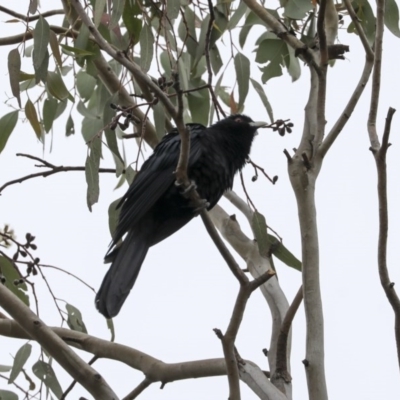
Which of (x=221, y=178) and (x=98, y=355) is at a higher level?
(x=221, y=178)

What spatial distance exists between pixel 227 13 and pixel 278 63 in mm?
342

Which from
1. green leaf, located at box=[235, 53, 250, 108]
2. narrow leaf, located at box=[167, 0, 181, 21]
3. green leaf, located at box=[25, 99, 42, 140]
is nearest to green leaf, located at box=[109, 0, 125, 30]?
narrow leaf, located at box=[167, 0, 181, 21]

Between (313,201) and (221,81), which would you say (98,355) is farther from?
(221,81)

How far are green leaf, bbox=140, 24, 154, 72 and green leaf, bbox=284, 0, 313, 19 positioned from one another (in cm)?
53

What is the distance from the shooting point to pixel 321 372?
237cm

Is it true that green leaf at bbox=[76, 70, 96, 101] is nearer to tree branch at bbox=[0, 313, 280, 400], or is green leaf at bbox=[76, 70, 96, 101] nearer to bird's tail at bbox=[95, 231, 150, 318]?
bird's tail at bbox=[95, 231, 150, 318]

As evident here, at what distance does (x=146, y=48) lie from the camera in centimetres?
294

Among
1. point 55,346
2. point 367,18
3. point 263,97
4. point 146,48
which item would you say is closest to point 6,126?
point 146,48

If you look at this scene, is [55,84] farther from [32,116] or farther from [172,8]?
[172,8]

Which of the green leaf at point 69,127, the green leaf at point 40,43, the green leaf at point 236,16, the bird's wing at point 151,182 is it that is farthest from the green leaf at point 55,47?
the green leaf at point 69,127

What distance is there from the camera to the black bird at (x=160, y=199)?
121 inches

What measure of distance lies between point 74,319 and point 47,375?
278 millimetres

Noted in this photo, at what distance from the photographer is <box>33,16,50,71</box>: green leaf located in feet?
9.08

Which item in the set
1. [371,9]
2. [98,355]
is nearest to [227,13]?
[371,9]
